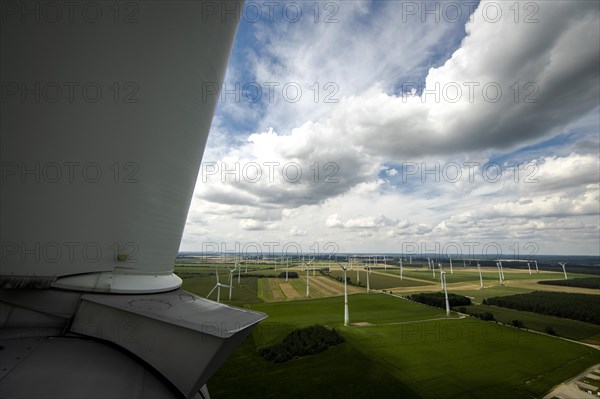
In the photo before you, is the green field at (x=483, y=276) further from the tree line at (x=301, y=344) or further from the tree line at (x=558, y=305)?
the tree line at (x=301, y=344)

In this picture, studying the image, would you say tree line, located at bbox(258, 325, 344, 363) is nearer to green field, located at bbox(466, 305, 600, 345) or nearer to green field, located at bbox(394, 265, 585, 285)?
green field, located at bbox(466, 305, 600, 345)

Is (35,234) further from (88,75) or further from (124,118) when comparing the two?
(88,75)

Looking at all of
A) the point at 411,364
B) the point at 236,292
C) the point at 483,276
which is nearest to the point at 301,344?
the point at 411,364

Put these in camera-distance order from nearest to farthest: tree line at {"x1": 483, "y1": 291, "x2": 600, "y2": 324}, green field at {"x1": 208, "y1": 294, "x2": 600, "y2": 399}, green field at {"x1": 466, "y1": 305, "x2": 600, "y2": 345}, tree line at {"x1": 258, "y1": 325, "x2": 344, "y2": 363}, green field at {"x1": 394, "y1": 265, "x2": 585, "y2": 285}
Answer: green field at {"x1": 208, "y1": 294, "x2": 600, "y2": 399}, tree line at {"x1": 258, "y1": 325, "x2": 344, "y2": 363}, green field at {"x1": 466, "y1": 305, "x2": 600, "y2": 345}, tree line at {"x1": 483, "y1": 291, "x2": 600, "y2": 324}, green field at {"x1": 394, "y1": 265, "x2": 585, "y2": 285}

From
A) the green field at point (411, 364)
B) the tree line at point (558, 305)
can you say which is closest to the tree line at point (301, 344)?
the green field at point (411, 364)

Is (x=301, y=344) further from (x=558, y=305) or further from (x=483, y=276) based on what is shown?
(x=483, y=276)

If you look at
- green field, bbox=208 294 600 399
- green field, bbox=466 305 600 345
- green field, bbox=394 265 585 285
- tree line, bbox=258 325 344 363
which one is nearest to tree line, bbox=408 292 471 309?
green field, bbox=466 305 600 345

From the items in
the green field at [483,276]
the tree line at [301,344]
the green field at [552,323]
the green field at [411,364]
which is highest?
the green field at [483,276]

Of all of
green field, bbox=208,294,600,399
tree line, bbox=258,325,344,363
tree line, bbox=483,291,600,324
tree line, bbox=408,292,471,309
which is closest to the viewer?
green field, bbox=208,294,600,399

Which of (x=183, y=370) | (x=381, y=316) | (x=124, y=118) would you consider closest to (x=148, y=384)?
(x=183, y=370)

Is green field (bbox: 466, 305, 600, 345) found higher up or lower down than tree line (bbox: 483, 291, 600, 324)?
lower down
